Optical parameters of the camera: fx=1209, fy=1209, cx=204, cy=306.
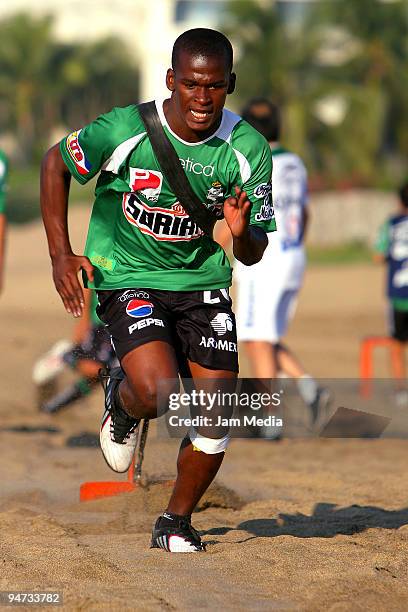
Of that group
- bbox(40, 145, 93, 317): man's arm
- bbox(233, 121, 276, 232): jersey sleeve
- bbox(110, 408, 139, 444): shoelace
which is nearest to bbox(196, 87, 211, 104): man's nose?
bbox(233, 121, 276, 232): jersey sleeve

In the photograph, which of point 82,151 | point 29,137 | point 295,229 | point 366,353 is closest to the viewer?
point 82,151

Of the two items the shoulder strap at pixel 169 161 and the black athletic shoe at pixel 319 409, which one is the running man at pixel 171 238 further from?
the black athletic shoe at pixel 319 409

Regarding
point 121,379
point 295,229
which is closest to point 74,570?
point 121,379

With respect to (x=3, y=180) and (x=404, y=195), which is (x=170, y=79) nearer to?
(x=3, y=180)

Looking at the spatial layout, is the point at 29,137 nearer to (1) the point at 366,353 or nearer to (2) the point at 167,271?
(1) the point at 366,353

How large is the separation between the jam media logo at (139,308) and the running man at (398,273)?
5777 millimetres

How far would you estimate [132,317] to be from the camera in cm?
493

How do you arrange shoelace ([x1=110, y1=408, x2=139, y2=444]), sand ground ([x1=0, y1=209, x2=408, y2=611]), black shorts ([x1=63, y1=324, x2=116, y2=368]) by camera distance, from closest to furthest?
sand ground ([x1=0, y1=209, x2=408, y2=611]) < shoelace ([x1=110, y1=408, x2=139, y2=444]) < black shorts ([x1=63, y1=324, x2=116, y2=368])

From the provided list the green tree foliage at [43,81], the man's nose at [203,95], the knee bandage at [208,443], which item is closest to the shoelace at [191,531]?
the knee bandage at [208,443]

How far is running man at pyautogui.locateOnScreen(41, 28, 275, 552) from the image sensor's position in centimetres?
480

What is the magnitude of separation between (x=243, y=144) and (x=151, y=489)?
6.56ft

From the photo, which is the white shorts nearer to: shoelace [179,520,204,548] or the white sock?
the white sock

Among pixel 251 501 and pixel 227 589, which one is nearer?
pixel 227 589

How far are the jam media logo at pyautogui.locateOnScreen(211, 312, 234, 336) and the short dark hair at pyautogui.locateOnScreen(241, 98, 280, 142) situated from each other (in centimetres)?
357
